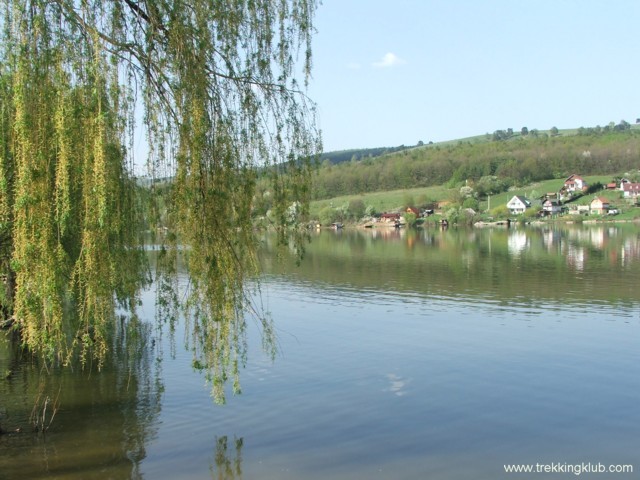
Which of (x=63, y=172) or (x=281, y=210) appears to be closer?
(x=63, y=172)

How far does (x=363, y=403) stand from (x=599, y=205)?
127m

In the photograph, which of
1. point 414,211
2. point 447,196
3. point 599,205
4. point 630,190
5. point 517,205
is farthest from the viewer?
point 447,196

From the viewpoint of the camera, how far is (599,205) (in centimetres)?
12862

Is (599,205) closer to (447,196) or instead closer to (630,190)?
(630,190)

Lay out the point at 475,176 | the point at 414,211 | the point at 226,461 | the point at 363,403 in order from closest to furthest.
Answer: the point at 226,461, the point at 363,403, the point at 414,211, the point at 475,176

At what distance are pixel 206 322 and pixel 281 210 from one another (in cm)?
218

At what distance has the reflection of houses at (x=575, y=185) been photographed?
143m

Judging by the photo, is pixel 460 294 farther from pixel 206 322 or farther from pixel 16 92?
pixel 16 92

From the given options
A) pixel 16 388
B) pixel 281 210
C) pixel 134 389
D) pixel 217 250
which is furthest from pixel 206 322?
pixel 16 388

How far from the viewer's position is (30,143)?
8.18 meters

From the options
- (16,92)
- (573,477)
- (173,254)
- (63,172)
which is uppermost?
(16,92)

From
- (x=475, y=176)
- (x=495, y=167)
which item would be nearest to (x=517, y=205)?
(x=475, y=176)

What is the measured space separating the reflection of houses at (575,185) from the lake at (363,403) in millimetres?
124702

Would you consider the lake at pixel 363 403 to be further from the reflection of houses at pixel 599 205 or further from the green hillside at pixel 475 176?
the reflection of houses at pixel 599 205
